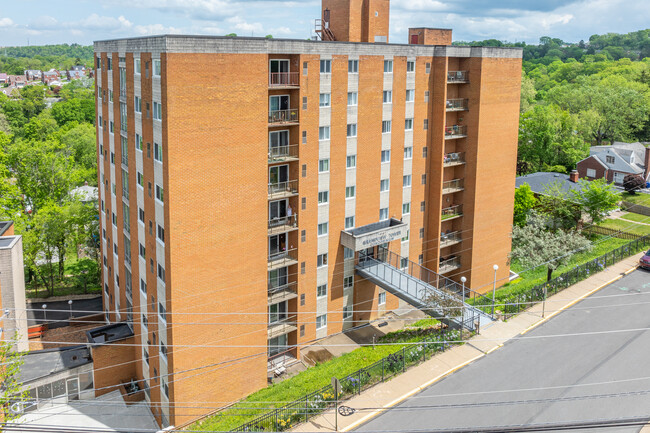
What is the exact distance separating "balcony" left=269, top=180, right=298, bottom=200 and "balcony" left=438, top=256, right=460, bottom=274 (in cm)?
1711

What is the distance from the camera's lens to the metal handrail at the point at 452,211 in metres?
47.2

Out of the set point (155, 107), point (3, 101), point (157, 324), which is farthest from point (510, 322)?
point (3, 101)

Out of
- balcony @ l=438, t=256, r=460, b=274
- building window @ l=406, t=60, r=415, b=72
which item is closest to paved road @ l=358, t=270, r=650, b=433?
balcony @ l=438, t=256, r=460, b=274

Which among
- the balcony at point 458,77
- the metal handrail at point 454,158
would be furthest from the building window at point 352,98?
the metal handrail at point 454,158

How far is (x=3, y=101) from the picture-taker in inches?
5349

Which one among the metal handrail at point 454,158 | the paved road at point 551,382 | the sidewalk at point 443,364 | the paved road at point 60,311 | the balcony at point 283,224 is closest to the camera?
the sidewalk at point 443,364

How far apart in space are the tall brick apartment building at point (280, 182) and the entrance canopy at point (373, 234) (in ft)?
0.39

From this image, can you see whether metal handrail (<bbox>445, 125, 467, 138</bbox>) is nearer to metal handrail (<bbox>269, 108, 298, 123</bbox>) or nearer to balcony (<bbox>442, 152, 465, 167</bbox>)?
balcony (<bbox>442, 152, 465, 167</bbox>)

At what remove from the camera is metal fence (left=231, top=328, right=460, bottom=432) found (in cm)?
2533

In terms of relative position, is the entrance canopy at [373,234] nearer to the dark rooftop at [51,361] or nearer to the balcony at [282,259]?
the balcony at [282,259]

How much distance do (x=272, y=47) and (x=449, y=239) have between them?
78.4 feet

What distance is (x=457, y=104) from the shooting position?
46.0m

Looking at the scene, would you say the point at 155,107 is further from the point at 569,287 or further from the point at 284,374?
the point at 569,287

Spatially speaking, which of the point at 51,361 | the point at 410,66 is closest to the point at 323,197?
the point at 410,66
